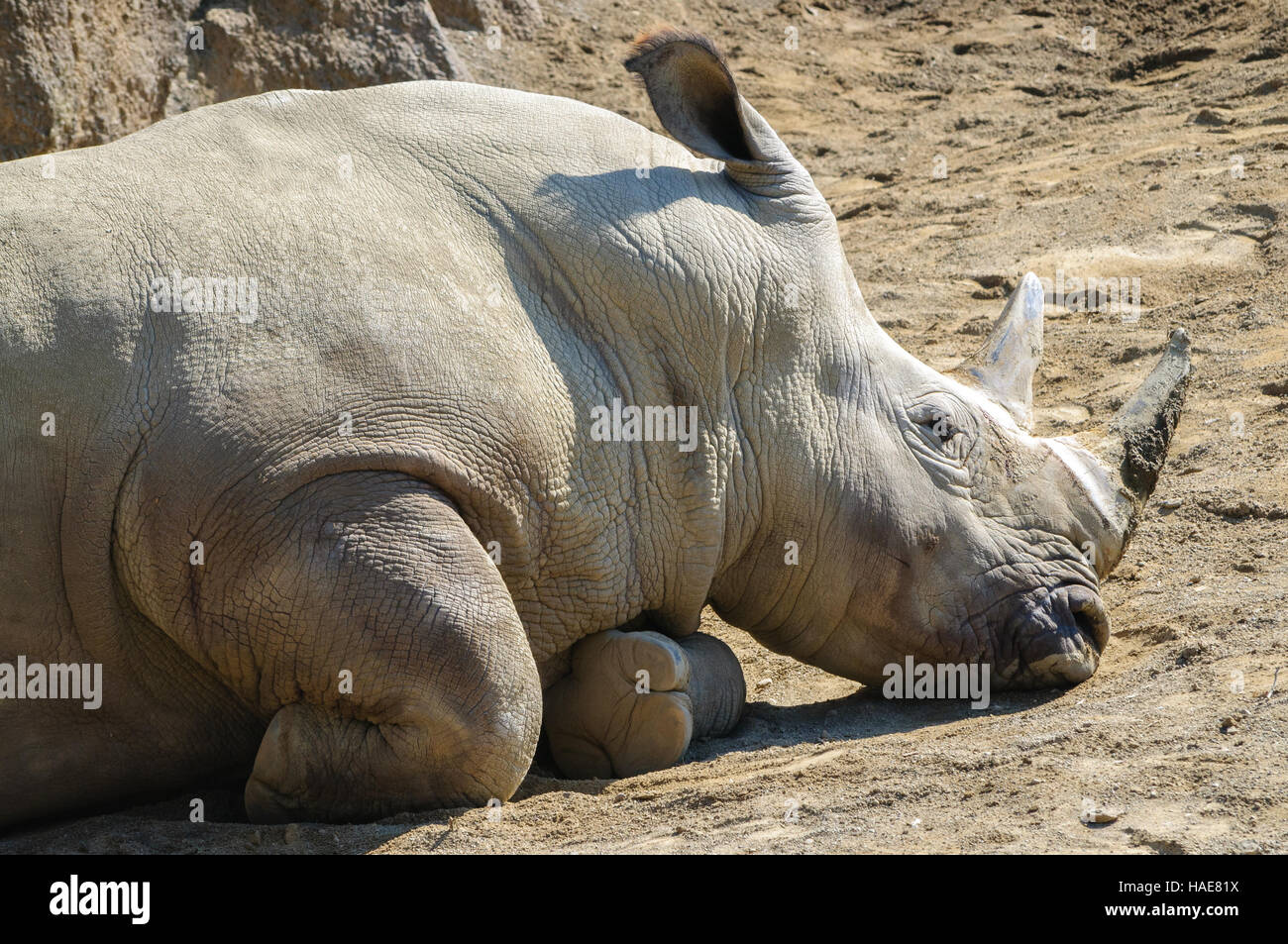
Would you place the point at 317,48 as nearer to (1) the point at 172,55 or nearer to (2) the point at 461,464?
(1) the point at 172,55

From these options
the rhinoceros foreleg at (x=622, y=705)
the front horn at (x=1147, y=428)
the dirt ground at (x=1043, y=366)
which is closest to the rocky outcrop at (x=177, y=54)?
the dirt ground at (x=1043, y=366)

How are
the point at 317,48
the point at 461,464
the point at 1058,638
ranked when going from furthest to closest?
the point at 317,48 → the point at 1058,638 → the point at 461,464

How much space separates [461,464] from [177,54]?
6.20m

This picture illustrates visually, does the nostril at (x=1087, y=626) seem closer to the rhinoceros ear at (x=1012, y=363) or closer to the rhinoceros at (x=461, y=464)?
→ the rhinoceros at (x=461, y=464)

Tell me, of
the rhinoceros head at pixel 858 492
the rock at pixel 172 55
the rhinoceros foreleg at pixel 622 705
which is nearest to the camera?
the rhinoceros foreleg at pixel 622 705

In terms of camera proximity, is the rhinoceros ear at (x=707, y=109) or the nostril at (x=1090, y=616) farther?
the nostril at (x=1090, y=616)

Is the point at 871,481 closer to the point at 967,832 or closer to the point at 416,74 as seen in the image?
the point at 967,832

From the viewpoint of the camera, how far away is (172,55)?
9438 mm

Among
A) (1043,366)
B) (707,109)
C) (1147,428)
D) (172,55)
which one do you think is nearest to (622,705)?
(707,109)

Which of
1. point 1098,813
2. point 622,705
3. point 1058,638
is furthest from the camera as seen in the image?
point 1058,638

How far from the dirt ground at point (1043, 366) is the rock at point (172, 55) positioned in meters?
1.13

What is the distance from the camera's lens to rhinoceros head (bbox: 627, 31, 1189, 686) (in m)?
5.02

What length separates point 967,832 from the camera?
12.0 ft

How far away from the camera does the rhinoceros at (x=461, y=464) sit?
407 cm
